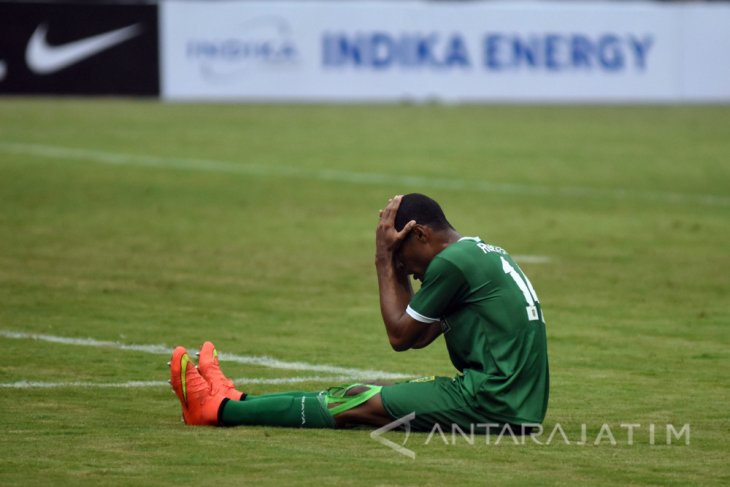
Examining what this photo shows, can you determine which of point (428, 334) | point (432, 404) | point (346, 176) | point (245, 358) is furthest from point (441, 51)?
point (432, 404)

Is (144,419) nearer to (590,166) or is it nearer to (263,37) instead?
(590,166)

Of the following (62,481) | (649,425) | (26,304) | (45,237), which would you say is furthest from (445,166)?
(62,481)

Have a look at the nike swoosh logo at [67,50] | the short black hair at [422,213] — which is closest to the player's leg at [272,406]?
the short black hair at [422,213]

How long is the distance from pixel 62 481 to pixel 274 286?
7701 millimetres

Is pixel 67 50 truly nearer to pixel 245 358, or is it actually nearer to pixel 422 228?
pixel 245 358

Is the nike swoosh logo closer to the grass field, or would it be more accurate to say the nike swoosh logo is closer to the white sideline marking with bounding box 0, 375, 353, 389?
the grass field

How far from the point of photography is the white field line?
23922 millimetres

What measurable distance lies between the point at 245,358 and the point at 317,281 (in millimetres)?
4188

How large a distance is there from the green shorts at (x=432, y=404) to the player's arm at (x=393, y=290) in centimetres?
22

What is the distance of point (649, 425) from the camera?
341 inches

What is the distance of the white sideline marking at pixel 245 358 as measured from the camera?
10.4 m

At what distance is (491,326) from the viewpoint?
7980 millimetres

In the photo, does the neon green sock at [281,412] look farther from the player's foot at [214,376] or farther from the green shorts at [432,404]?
the green shorts at [432,404]

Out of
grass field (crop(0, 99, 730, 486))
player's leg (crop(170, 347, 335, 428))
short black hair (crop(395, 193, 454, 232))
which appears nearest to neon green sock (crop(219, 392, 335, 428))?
player's leg (crop(170, 347, 335, 428))
